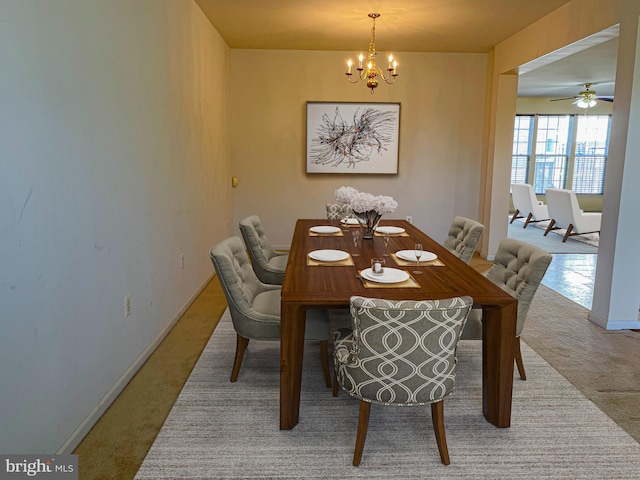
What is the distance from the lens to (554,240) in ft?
25.1

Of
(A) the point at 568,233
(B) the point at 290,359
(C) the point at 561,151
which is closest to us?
(B) the point at 290,359

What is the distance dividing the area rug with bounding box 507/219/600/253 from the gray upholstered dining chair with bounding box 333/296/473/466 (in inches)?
215

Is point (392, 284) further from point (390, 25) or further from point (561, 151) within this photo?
point (561, 151)

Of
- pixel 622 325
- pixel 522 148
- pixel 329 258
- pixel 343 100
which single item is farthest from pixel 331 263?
pixel 522 148

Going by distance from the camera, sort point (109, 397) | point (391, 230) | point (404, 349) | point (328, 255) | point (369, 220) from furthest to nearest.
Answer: point (391, 230) → point (369, 220) → point (328, 255) → point (109, 397) → point (404, 349)

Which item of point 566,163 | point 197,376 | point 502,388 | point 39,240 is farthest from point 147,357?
point 566,163

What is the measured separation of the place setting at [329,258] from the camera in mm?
2686

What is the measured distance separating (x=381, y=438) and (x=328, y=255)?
103 cm

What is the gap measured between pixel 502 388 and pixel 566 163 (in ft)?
33.0

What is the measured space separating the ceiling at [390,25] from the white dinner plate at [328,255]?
248 centimetres

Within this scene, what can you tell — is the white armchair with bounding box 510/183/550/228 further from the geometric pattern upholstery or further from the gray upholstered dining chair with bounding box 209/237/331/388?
the geometric pattern upholstery

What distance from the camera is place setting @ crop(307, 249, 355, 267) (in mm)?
2686

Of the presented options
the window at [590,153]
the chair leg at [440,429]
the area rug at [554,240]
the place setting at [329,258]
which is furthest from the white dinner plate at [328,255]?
the window at [590,153]

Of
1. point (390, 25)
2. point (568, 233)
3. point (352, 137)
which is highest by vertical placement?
point (390, 25)
